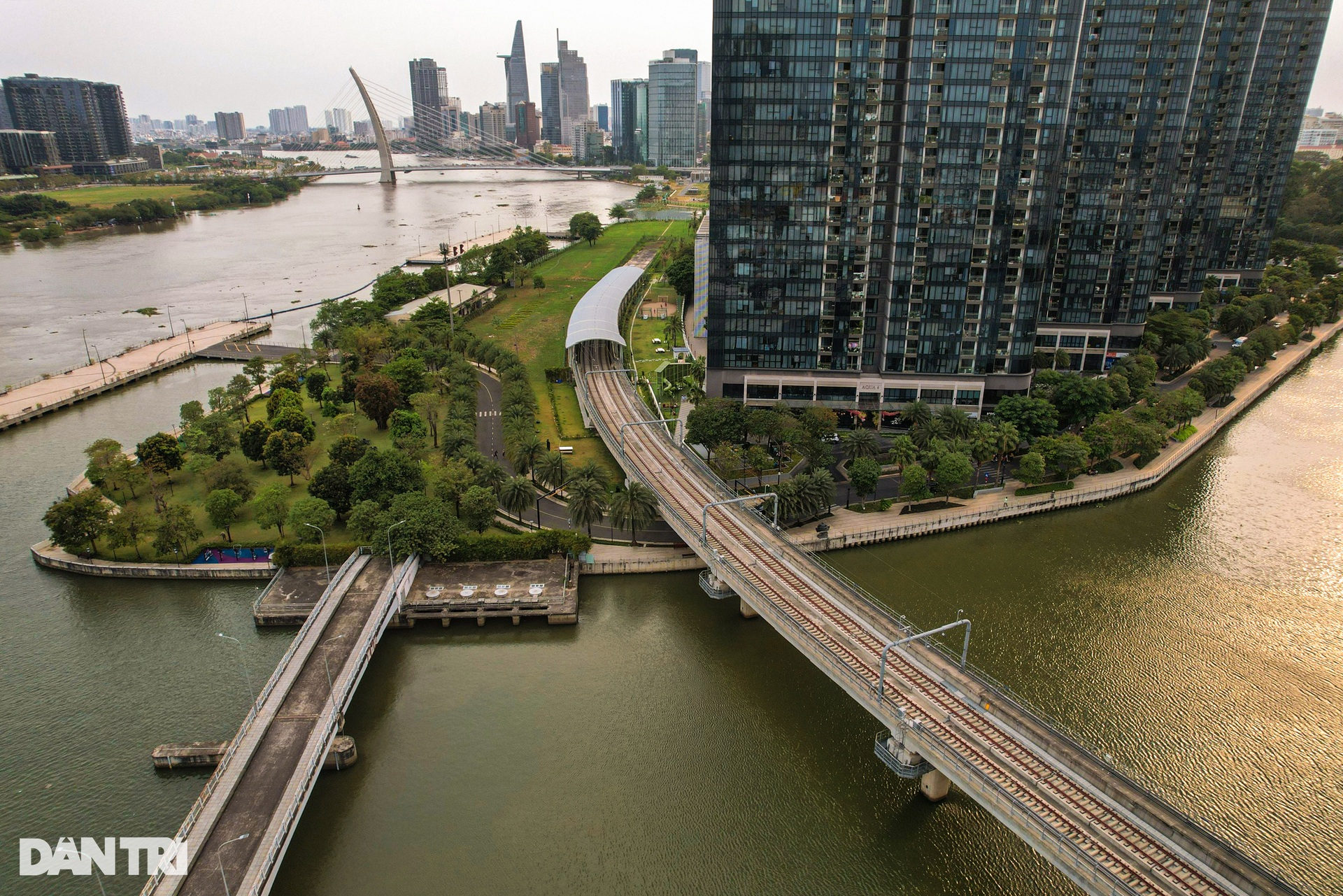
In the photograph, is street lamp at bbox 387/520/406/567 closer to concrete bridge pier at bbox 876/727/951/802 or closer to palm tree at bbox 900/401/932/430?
concrete bridge pier at bbox 876/727/951/802

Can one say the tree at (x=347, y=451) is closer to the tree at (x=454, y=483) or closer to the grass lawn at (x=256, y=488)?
the grass lawn at (x=256, y=488)

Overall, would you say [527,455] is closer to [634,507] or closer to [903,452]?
[634,507]

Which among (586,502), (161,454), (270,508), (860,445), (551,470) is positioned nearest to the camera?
(270,508)

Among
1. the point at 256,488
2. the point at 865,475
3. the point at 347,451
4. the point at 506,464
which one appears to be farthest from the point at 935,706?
the point at 256,488

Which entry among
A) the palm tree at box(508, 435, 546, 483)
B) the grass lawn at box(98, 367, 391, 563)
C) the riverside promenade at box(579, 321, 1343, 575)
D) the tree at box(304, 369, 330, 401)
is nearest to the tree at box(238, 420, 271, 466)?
the grass lawn at box(98, 367, 391, 563)

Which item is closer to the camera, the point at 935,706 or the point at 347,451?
the point at 935,706

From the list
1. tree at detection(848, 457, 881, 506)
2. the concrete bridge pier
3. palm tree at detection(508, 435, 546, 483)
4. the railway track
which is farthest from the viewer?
palm tree at detection(508, 435, 546, 483)

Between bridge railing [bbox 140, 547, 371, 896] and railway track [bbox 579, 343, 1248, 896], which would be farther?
bridge railing [bbox 140, 547, 371, 896]
